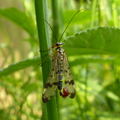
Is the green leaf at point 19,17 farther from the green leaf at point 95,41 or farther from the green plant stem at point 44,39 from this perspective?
the green plant stem at point 44,39

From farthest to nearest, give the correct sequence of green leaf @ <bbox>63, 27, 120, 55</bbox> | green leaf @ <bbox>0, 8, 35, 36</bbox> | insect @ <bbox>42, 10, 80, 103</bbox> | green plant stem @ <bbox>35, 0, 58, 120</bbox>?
1. green leaf @ <bbox>0, 8, 35, 36</bbox>
2. insect @ <bbox>42, 10, 80, 103</bbox>
3. green leaf @ <bbox>63, 27, 120, 55</bbox>
4. green plant stem @ <bbox>35, 0, 58, 120</bbox>

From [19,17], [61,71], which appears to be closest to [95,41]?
[61,71]

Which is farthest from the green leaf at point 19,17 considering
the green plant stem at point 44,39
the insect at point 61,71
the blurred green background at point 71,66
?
the green plant stem at point 44,39

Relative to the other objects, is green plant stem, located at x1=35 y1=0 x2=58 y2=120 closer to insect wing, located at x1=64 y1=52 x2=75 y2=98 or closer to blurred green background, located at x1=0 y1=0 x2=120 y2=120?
blurred green background, located at x1=0 y1=0 x2=120 y2=120

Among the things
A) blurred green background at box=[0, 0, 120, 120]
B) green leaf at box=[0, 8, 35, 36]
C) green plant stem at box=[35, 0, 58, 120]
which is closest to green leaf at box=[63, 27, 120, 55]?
blurred green background at box=[0, 0, 120, 120]

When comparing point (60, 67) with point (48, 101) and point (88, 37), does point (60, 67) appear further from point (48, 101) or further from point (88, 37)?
point (48, 101)
